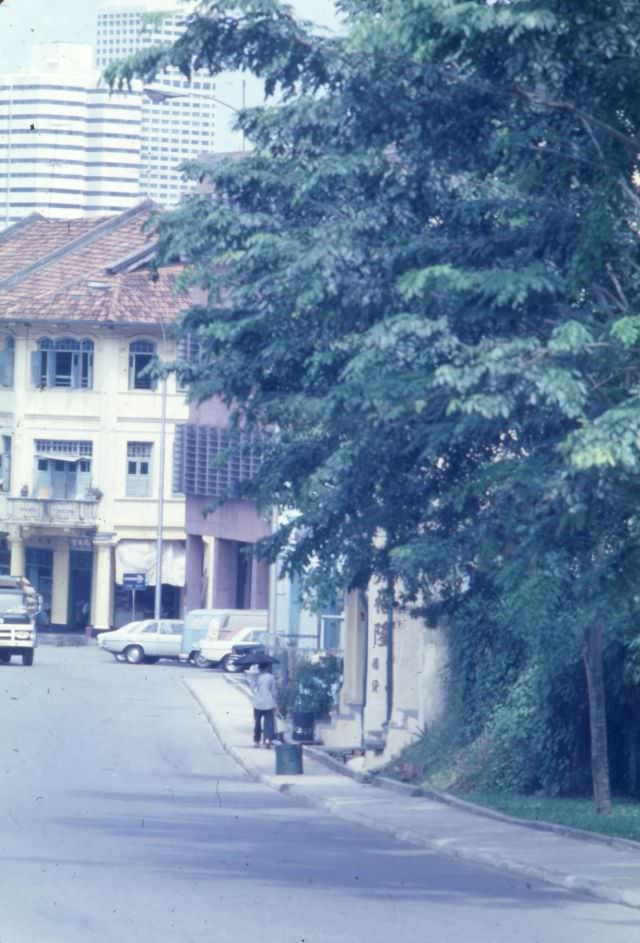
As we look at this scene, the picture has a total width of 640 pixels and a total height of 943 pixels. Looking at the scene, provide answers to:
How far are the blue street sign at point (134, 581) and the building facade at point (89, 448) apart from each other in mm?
148

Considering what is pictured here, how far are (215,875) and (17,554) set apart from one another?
64.6 m

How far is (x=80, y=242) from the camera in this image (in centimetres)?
8812

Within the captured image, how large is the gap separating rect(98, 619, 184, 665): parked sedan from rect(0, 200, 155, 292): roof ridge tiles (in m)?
20.5

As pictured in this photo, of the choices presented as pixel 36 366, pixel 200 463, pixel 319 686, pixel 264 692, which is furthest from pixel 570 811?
pixel 36 366

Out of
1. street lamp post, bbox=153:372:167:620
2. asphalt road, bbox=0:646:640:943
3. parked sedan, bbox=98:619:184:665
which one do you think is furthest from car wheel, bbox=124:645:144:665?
asphalt road, bbox=0:646:640:943

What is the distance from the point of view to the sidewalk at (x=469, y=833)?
1819cm

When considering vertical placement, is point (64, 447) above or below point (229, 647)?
above

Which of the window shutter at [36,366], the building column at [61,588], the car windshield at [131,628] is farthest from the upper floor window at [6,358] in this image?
the car windshield at [131,628]

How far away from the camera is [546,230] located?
55.4 ft

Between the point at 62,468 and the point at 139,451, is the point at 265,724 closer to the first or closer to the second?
the point at 139,451

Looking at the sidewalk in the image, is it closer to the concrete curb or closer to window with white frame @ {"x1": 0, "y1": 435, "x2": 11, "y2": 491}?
the concrete curb

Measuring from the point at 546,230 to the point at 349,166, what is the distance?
2622mm

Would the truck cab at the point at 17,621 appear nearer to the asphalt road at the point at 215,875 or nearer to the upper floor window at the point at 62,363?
the upper floor window at the point at 62,363

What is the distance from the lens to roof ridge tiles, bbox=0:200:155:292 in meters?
84.9
